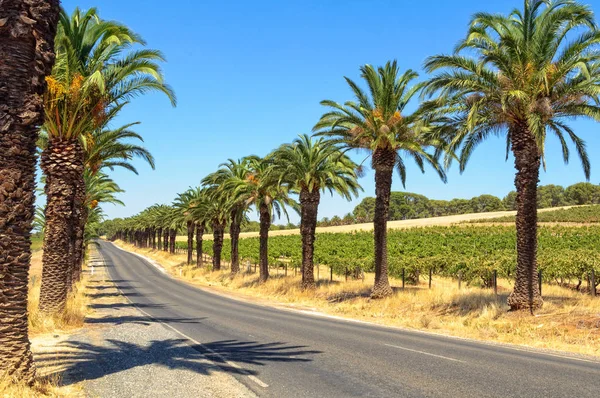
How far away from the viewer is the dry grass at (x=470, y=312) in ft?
49.2

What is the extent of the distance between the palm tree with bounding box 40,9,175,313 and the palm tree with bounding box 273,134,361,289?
13862 mm

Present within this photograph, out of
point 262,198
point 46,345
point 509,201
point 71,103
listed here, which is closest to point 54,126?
point 71,103

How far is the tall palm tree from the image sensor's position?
7.14 metres

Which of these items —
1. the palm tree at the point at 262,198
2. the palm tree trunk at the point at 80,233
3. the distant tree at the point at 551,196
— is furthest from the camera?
the distant tree at the point at 551,196

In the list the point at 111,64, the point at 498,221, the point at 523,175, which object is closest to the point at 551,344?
the point at 523,175

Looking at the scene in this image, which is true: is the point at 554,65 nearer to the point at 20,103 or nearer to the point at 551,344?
the point at 551,344

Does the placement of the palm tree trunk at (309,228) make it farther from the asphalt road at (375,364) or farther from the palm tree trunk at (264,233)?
the asphalt road at (375,364)

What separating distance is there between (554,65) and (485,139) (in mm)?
4075

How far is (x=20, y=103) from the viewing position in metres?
7.34

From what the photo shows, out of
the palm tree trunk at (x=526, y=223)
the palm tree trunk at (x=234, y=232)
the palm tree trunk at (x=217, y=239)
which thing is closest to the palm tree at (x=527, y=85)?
the palm tree trunk at (x=526, y=223)

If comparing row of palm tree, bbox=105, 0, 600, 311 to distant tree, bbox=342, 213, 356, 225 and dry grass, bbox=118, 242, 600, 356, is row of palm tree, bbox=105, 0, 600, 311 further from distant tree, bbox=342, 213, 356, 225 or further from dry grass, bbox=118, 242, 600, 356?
distant tree, bbox=342, 213, 356, 225

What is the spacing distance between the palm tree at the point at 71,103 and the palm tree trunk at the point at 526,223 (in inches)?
517

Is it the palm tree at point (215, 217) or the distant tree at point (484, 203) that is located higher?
the distant tree at point (484, 203)

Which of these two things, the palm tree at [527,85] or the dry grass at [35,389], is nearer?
the dry grass at [35,389]
